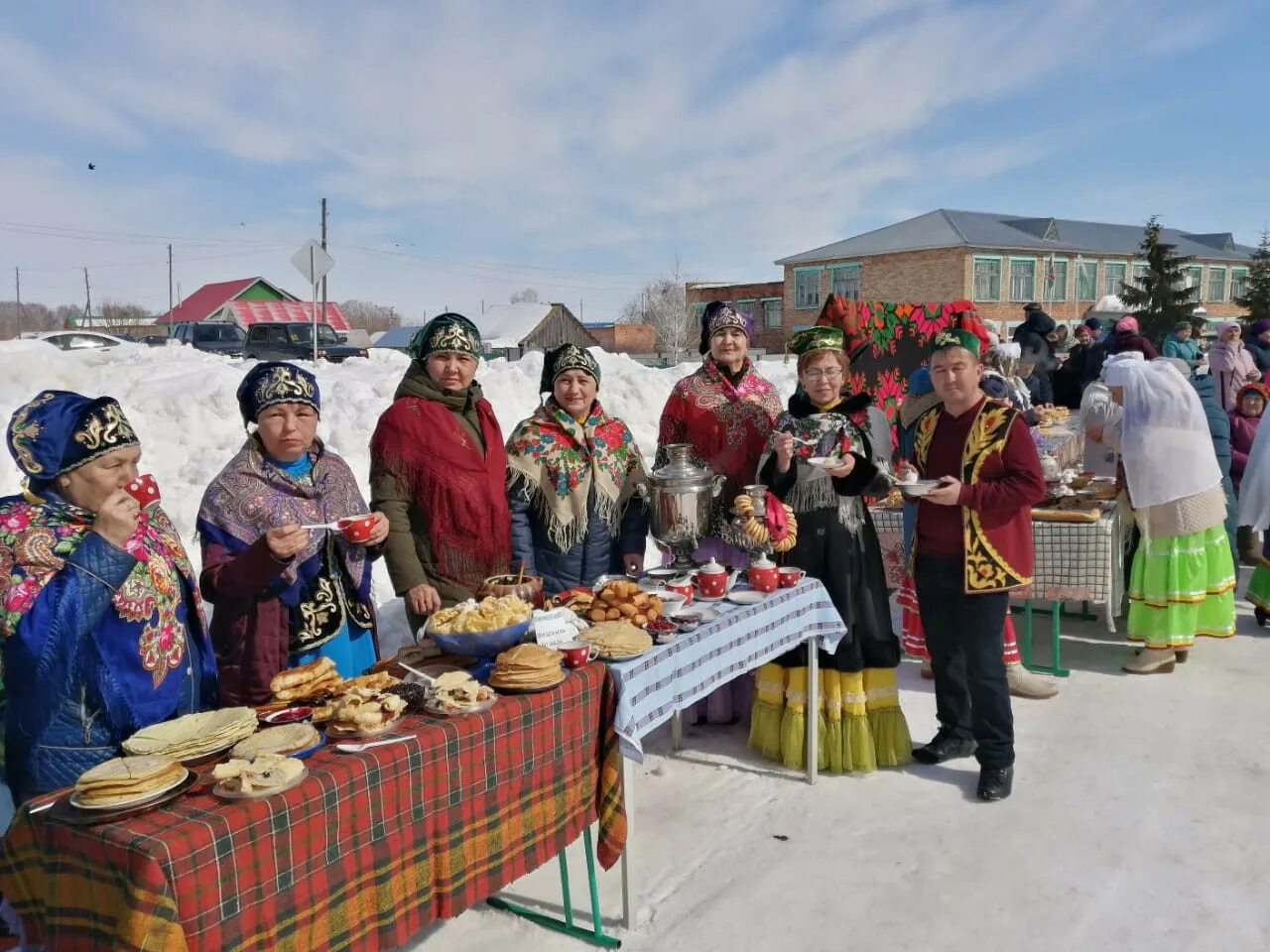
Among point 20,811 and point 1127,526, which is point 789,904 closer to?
point 20,811

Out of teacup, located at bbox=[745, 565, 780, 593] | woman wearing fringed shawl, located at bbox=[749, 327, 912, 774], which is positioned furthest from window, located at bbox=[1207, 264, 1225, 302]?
teacup, located at bbox=[745, 565, 780, 593]

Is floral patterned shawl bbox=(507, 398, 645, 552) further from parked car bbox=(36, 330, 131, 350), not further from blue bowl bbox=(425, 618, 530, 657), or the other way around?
parked car bbox=(36, 330, 131, 350)

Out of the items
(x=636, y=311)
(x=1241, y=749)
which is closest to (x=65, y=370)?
(x=1241, y=749)

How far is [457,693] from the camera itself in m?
2.25

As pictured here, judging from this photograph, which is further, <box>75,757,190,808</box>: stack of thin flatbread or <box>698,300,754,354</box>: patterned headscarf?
<box>698,300,754,354</box>: patterned headscarf

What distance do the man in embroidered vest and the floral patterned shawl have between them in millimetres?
1346

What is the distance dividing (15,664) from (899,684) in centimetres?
444

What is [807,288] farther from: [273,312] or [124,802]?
[124,802]

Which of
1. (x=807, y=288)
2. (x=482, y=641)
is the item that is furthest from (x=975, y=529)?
(x=807, y=288)

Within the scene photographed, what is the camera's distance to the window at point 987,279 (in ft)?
113

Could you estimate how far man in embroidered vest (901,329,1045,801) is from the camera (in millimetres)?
3428

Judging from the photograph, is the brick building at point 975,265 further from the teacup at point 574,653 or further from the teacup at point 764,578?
the teacup at point 574,653

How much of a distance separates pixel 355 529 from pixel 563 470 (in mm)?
1067

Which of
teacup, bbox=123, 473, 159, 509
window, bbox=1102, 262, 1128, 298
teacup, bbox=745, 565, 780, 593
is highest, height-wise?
window, bbox=1102, 262, 1128, 298
